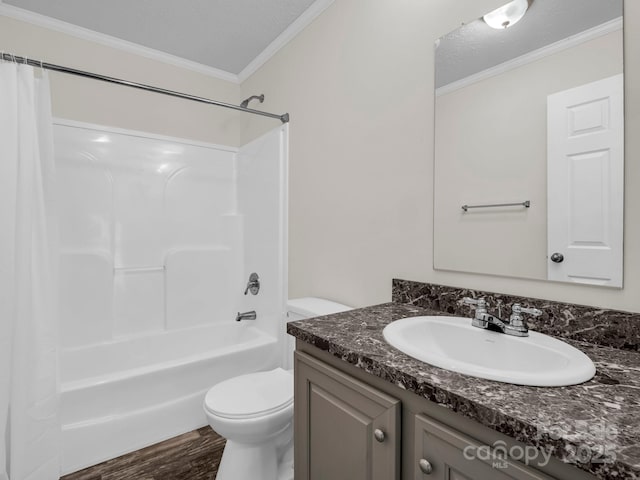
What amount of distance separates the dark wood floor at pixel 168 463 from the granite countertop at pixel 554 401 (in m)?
1.30

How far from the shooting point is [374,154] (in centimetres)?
159

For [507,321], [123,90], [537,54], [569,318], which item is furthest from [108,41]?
[569,318]

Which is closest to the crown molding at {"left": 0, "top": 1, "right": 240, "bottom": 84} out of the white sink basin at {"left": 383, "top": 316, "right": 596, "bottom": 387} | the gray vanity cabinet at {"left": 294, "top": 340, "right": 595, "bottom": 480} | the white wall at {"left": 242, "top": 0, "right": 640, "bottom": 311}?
the white wall at {"left": 242, "top": 0, "right": 640, "bottom": 311}

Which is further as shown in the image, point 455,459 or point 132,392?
point 132,392

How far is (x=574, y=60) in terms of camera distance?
38.4 inches

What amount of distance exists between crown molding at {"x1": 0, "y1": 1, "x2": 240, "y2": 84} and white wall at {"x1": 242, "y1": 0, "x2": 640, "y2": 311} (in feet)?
3.07

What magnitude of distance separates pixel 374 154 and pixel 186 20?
1.63 meters

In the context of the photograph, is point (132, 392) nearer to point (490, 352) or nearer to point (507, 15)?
point (490, 352)

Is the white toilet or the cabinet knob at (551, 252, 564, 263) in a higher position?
the cabinet knob at (551, 252, 564, 263)

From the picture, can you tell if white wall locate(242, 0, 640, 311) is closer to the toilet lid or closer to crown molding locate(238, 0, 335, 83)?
crown molding locate(238, 0, 335, 83)

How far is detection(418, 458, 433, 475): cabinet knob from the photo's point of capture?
0.68 metres

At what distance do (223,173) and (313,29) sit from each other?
4.64ft

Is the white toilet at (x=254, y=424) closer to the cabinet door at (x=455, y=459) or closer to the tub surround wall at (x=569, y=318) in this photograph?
the tub surround wall at (x=569, y=318)

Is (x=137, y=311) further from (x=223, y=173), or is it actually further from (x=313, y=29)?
(x=313, y=29)
